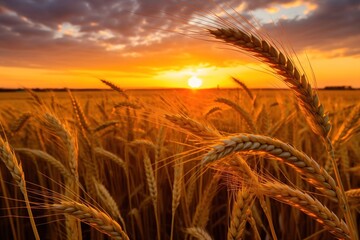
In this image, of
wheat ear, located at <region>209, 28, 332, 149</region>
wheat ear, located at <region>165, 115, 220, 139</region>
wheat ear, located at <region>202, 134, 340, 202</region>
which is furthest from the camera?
wheat ear, located at <region>165, 115, 220, 139</region>

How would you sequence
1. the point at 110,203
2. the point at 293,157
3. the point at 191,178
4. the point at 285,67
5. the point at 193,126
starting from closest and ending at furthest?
the point at 293,157
the point at 285,67
the point at 193,126
the point at 110,203
the point at 191,178

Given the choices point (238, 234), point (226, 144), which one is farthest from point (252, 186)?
point (226, 144)

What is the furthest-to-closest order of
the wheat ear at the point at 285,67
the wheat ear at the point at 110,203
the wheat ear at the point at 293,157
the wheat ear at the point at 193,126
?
the wheat ear at the point at 110,203, the wheat ear at the point at 193,126, the wheat ear at the point at 285,67, the wheat ear at the point at 293,157

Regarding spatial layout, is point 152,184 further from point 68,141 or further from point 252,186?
point 252,186

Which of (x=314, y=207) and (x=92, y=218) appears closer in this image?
(x=314, y=207)

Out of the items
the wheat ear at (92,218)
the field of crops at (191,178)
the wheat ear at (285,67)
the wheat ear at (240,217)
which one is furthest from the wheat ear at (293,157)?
the wheat ear at (92,218)

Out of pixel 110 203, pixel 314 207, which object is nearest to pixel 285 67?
pixel 314 207

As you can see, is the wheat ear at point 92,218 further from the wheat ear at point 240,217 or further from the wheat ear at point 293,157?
the wheat ear at point 293,157

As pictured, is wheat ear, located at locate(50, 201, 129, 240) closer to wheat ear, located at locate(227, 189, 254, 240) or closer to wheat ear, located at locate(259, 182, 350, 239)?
wheat ear, located at locate(227, 189, 254, 240)

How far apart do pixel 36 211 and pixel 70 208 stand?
2.20m

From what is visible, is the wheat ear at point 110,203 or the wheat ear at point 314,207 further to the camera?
the wheat ear at point 110,203

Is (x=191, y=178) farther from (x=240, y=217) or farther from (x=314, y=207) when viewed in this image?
(x=314, y=207)

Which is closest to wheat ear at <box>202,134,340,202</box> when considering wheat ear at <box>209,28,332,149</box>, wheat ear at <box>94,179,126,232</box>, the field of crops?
the field of crops

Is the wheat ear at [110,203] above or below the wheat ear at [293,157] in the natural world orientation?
below
